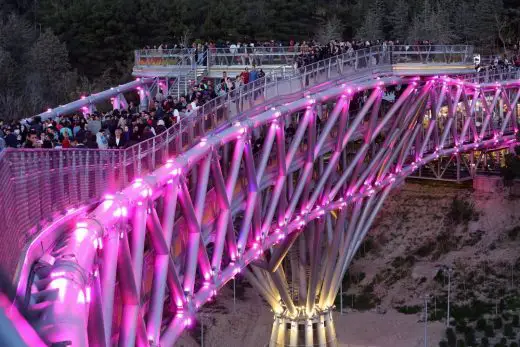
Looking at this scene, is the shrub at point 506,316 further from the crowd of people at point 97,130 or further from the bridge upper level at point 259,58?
the crowd of people at point 97,130

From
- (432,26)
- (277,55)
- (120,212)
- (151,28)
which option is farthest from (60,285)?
(432,26)

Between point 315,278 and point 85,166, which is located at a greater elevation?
point 85,166

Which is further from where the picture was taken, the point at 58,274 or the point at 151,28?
the point at 151,28

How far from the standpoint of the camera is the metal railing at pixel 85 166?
11.3m

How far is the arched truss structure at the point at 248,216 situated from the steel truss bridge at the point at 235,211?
5cm

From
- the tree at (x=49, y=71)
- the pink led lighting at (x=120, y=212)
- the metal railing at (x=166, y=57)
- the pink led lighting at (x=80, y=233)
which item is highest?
the pink led lighting at (x=80, y=233)

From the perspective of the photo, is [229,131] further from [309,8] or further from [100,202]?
[309,8]

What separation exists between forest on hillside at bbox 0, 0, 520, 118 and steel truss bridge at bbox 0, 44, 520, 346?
105ft

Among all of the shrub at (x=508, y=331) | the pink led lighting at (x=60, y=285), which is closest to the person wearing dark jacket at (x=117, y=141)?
the pink led lighting at (x=60, y=285)

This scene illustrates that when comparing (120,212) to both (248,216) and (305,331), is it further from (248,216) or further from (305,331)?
(305,331)

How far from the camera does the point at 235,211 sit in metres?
26.6

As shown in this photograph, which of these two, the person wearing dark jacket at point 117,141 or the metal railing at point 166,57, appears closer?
the person wearing dark jacket at point 117,141

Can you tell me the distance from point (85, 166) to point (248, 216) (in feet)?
38.1

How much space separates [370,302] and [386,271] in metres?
4.28
